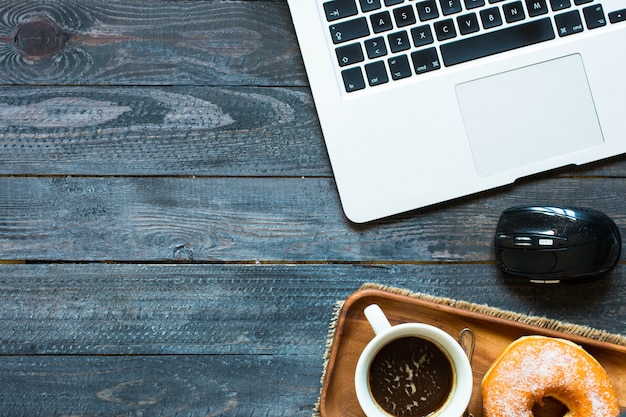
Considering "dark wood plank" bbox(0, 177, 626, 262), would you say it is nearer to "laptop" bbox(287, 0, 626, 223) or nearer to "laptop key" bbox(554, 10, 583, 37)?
"laptop" bbox(287, 0, 626, 223)

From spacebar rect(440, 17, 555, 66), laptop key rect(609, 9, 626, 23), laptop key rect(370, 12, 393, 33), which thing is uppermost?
laptop key rect(370, 12, 393, 33)

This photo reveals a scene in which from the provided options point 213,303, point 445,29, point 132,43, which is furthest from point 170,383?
point 445,29

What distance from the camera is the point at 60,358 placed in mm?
760

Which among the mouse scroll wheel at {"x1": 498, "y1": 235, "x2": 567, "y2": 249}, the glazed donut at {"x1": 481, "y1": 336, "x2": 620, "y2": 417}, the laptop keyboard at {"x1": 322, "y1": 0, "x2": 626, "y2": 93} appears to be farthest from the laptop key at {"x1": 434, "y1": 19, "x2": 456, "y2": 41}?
the glazed donut at {"x1": 481, "y1": 336, "x2": 620, "y2": 417}

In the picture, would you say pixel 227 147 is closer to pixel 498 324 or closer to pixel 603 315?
pixel 498 324

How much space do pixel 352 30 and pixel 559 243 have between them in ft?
0.99

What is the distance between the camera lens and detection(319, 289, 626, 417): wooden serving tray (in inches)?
29.3

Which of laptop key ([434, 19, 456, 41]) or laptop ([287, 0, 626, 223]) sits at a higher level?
laptop key ([434, 19, 456, 41])

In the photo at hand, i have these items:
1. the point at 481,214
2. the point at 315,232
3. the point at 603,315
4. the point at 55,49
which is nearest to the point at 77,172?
the point at 55,49

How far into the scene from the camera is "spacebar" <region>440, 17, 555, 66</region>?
71 cm

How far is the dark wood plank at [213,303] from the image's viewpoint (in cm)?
76

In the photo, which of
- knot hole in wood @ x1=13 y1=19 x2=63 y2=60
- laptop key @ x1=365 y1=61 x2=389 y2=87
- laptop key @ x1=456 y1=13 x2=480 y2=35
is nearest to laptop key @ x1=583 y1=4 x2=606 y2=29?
laptop key @ x1=456 y1=13 x2=480 y2=35

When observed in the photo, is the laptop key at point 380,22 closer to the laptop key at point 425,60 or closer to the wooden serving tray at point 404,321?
the laptop key at point 425,60

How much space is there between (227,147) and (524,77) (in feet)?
1.08
